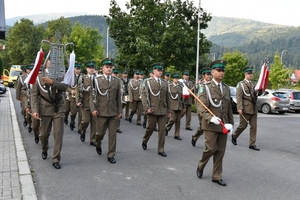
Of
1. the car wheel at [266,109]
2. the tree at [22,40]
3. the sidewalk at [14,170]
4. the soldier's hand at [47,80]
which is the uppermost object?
the tree at [22,40]

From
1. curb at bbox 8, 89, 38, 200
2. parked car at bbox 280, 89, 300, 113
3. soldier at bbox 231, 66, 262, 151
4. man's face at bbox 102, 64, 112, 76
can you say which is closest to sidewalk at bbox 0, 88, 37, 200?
curb at bbox 8, 89, 38, 200

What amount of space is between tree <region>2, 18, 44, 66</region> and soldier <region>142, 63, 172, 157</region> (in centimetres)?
7022

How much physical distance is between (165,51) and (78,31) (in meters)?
37.2

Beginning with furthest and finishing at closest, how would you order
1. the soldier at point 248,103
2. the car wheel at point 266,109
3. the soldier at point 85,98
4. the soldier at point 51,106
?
1. the car wheel at point 266,109
2. the soldier at point 85,98
3. the soldier at point 248,103
4. the soldier at point 51,106

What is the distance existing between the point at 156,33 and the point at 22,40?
201 feet

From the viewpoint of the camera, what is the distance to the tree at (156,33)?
19984 millimetres

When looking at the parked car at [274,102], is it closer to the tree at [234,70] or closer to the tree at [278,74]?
the tree at [278,74]

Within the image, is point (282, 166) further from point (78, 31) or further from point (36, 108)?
point (78, 31)

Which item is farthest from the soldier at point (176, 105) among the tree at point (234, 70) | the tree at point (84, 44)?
the tree at point (234, 70)

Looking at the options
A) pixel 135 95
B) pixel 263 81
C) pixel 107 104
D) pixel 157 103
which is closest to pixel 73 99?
pixel 135 95

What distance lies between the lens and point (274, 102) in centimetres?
2103

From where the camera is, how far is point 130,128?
12.4 metres

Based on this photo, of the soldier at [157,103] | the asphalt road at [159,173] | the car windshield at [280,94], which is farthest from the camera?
the car windshield at [280,94]

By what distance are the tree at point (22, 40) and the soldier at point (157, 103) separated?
70222mm
